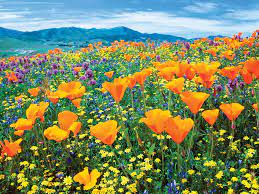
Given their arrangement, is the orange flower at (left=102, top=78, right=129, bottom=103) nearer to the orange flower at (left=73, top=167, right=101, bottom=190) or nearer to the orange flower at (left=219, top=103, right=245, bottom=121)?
the orange flower at (left=73, top=167, right=101, bottom=190)

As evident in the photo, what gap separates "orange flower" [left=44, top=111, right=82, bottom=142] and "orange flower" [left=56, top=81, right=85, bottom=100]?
41cm

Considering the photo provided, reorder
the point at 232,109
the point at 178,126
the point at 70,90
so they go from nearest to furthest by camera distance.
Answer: the point at 178,126 → the point at 232,109 → the point at 70,90

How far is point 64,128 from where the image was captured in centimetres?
291

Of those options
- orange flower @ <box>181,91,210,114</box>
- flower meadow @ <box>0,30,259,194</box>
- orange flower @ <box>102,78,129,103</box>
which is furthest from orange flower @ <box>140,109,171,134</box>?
orange flower @ <box>102,78,129,103</box>

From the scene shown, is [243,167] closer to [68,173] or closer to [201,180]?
[201,180]

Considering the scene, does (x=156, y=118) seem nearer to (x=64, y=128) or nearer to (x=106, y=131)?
(x=106, y=131)

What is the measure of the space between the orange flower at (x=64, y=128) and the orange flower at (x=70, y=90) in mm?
→ 414

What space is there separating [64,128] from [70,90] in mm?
661

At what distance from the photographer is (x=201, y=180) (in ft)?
9.23

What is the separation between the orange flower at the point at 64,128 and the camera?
8.80ft

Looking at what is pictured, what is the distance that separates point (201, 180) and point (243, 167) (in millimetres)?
529

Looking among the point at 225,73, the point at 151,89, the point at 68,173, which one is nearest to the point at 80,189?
the point at 68,173

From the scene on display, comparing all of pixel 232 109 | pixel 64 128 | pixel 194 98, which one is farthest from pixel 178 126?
pixel 64 128

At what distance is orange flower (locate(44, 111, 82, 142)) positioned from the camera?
2684 millimetres
